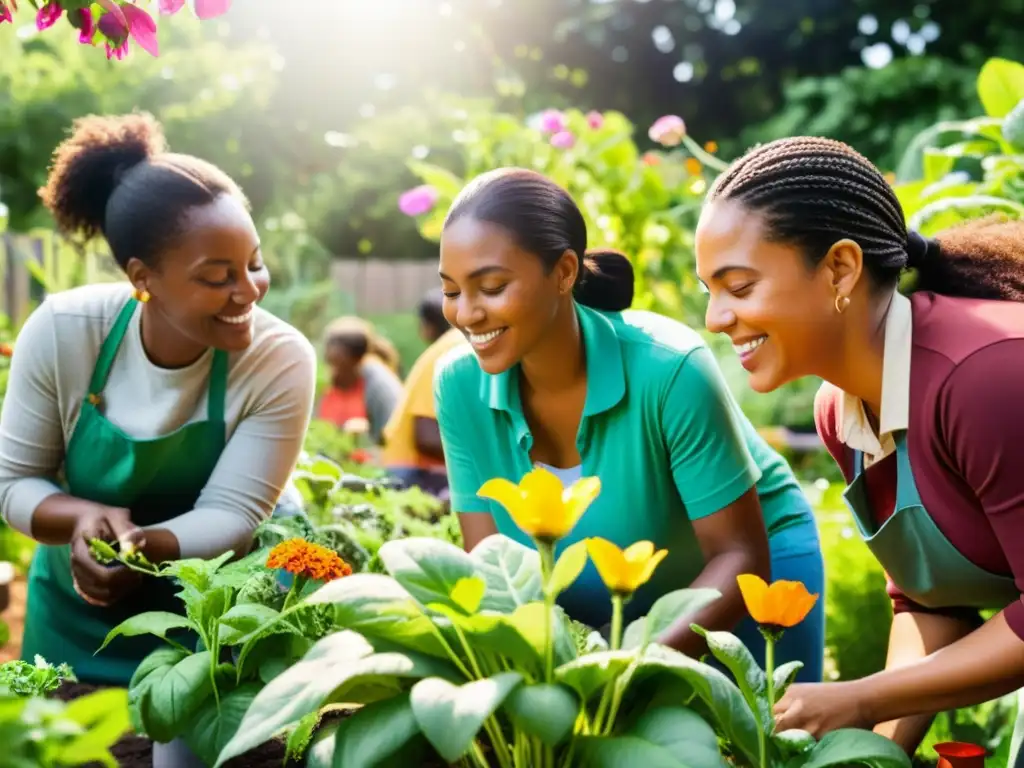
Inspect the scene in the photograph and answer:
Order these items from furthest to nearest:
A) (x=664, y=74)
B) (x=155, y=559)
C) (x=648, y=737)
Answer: (x=664, y=74)
(x=155, y=559)
(x=648, y=737)

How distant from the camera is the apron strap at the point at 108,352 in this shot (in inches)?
91.1

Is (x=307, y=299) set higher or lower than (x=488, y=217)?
lower

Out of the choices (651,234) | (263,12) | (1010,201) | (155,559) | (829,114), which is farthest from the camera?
(263,12)

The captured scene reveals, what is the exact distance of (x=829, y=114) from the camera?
8.95 m

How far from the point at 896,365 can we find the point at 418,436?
3.44 m

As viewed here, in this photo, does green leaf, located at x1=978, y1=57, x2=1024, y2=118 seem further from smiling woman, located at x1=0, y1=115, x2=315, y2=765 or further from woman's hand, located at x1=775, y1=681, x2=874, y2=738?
woman's hand, located at x1=775, y1=681, x2=874, y2=738

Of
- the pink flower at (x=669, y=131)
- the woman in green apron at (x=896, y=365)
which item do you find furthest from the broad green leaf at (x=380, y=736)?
the pink flower at (x=669, y=131)

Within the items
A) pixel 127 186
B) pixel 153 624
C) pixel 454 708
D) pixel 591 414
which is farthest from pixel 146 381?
pixel 454 708

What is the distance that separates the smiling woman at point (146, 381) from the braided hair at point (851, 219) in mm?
960

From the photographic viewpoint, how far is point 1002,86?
10.5 feet

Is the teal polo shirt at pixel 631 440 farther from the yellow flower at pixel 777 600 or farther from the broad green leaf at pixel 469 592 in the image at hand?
the broad green leaf at pixel 469 592

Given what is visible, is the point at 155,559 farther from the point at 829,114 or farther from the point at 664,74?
the point at 664,74

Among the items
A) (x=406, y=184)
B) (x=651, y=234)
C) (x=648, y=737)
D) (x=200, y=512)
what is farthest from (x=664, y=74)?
(x=648, y=737)

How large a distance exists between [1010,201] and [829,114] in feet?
21.0
